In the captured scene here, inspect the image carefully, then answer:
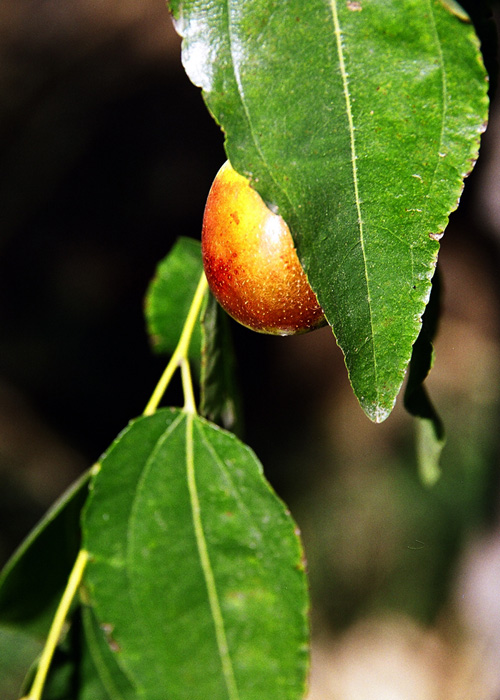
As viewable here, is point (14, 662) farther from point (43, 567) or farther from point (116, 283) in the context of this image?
point (116, 283)

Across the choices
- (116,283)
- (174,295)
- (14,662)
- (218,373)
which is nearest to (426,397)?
(218,373)

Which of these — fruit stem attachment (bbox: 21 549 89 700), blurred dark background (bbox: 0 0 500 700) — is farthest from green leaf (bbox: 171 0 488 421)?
blurred dark background (bbox: 0 0 500 700)

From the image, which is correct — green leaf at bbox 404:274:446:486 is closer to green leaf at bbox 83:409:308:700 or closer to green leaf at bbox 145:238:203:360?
green leaf at bbox 83:409:308:700

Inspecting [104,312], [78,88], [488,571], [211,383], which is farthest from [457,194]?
[78,88]

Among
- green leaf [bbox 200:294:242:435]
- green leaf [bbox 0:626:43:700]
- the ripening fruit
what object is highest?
the ripening fruit

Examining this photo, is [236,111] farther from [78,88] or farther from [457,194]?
[78,88]

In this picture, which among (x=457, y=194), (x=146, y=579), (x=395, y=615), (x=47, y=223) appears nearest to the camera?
(x=457, y=194)

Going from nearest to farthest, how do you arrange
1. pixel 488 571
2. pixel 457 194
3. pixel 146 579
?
pixel 457 194 < pixel 146 579 < pixel 488 571

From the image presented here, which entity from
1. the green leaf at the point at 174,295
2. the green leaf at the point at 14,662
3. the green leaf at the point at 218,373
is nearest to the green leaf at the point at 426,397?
the green leaf at the point at 218,373
